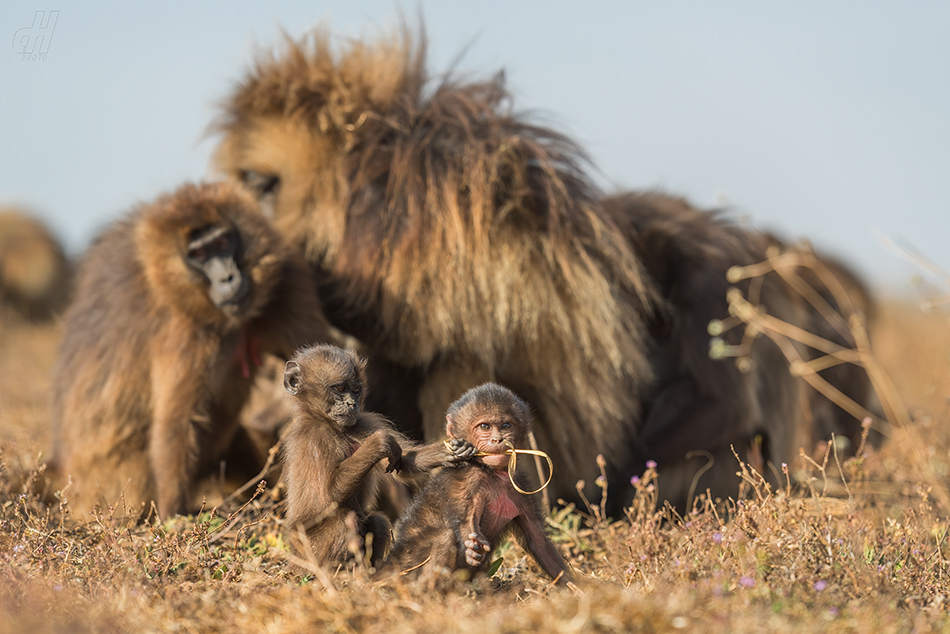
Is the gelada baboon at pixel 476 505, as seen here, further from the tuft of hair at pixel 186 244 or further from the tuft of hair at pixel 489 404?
the tuft of hair at pixel 186 244

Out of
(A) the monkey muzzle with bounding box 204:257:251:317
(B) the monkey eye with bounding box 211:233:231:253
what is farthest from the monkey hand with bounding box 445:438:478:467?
(B) the monkey eye with bounding box 211:233:231:253

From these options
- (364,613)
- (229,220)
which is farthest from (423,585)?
(229,220)

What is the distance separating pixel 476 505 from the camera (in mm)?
2727

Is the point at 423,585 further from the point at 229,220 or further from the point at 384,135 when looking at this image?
the point at 384,135

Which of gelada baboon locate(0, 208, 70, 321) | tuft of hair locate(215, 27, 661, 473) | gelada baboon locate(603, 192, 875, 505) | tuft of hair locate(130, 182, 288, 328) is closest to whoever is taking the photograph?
tuft of hair locate(130, 182, 288, 328)

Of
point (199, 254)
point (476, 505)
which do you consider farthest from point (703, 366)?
point (199, 254)

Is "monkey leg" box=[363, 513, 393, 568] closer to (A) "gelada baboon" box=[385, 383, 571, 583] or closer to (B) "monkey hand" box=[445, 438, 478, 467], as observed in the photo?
(A) "gelada baboon" box=[385, 383, 571, 583]

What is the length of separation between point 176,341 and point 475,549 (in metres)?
1.84

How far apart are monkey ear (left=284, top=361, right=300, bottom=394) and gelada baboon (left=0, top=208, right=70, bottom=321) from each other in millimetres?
9843

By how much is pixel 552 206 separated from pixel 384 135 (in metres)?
0.95

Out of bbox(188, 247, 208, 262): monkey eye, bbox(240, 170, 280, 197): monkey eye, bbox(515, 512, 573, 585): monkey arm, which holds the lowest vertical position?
bbox(515, 512, 573, 585): monkey arm

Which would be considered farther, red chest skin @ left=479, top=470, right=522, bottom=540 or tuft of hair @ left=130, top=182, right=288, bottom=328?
tuft of hair @ left=130, top=182, right=288, bottom=328

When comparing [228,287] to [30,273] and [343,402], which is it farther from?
[30,273]

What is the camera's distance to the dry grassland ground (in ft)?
6.91
